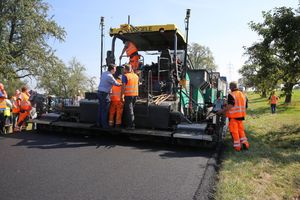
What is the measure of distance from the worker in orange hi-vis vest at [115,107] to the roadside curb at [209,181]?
7.55ft

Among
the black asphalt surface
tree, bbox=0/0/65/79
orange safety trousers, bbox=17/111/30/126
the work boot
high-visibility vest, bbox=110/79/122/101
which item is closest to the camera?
the black asphalt surface

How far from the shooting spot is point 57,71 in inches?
1044


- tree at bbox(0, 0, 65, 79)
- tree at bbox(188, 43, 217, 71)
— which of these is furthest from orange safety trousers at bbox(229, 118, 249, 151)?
tree at bbox(188, 43, 217, 71)

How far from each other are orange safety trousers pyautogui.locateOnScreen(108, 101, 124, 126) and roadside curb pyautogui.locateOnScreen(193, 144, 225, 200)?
89.8 inches

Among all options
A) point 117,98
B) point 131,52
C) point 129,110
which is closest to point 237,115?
point 129,110

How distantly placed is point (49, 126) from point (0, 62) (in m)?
15.8

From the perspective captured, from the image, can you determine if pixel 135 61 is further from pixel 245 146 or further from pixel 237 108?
pixel 245 146

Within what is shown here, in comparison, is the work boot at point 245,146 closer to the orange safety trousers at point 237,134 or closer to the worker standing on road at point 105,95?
the orange safety trousers at point 237,134

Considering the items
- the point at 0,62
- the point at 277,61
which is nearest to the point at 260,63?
the point at 277,61

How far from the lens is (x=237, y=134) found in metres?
6.49

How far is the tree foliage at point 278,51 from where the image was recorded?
348 inches

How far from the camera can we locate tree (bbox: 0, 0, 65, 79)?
22922 millimetres

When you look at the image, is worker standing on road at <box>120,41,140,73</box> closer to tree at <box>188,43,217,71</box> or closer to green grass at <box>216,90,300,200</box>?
green grass at <box>216,90,300,200</box>

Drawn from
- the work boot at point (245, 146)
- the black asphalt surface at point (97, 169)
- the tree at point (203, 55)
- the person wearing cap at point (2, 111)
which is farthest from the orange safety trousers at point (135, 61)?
the tree at point (203, 55)
